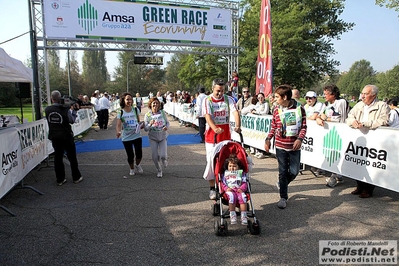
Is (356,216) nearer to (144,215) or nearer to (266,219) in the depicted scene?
(266,219)

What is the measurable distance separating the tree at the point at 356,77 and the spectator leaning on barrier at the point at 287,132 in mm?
151758

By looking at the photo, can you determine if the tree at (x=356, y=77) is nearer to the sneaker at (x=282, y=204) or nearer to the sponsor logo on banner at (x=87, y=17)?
the sponsor logo on banner at (x=87, y=17)

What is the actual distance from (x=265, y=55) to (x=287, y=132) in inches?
302

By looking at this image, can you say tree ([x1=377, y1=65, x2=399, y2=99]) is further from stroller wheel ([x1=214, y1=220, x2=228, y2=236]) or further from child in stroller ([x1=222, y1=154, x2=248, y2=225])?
stroller wheel ([x1=214, y1=220, x2=228, y2=236])

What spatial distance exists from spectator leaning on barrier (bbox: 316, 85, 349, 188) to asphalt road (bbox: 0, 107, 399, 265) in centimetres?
30

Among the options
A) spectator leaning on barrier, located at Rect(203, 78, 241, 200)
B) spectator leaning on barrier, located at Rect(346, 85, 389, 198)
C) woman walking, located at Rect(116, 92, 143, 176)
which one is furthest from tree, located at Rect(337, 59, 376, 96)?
spectator leaning on barrier, located at Rect(203, 78, 241, 200)

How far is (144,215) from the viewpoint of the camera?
470cm

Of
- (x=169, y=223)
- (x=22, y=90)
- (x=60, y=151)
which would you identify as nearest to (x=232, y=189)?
(x=169, y=223)

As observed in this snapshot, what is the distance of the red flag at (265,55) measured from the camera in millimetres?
11555

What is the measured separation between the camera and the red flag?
11.6m

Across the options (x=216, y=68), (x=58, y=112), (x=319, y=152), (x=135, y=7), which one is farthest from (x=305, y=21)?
(x=58, y=112)

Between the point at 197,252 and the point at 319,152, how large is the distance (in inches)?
166

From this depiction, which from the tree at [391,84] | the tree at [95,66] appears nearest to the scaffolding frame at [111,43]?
the tree at [95,66]

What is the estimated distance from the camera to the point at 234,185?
4.18 m
